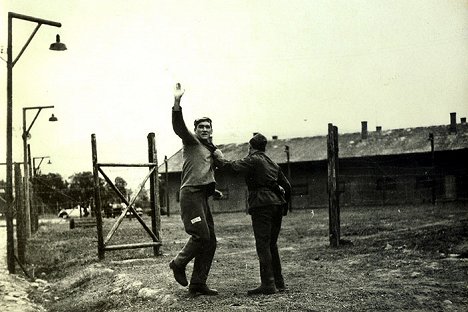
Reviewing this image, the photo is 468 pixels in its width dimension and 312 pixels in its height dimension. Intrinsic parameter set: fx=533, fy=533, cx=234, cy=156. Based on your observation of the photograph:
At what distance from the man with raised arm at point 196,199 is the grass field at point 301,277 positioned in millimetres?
339

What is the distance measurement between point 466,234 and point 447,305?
5.40 meters

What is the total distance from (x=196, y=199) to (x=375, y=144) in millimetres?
34105

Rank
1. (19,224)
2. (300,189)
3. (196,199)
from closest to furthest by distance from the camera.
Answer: (196,199) → (19,224) → (300,189)

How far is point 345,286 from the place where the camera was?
6648mm

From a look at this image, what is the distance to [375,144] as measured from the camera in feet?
127

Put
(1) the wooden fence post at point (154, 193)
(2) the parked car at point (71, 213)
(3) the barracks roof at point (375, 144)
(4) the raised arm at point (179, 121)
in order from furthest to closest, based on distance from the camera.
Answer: (3) the barracks roof at point (375, 144), (2) the parked car at point (71, 213), (1) the wooden fence post at point (154, 193), (4) the raised arm at point (179, 121)

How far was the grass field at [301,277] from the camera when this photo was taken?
5.75m

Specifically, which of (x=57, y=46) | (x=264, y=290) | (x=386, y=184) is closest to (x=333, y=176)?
(x=264, y=290)

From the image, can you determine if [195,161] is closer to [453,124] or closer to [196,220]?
[196,220]

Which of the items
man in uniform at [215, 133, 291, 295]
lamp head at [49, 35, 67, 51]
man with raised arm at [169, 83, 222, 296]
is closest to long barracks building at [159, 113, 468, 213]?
lamp head at [49, 35, 67, 51]

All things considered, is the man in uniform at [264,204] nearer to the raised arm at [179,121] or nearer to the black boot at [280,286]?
the black boot at [280,286]

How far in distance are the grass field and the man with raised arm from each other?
0.34m

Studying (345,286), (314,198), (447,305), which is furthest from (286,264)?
(314,198)

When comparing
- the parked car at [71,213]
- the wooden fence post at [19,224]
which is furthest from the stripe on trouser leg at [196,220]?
the parked car at [71,213]
